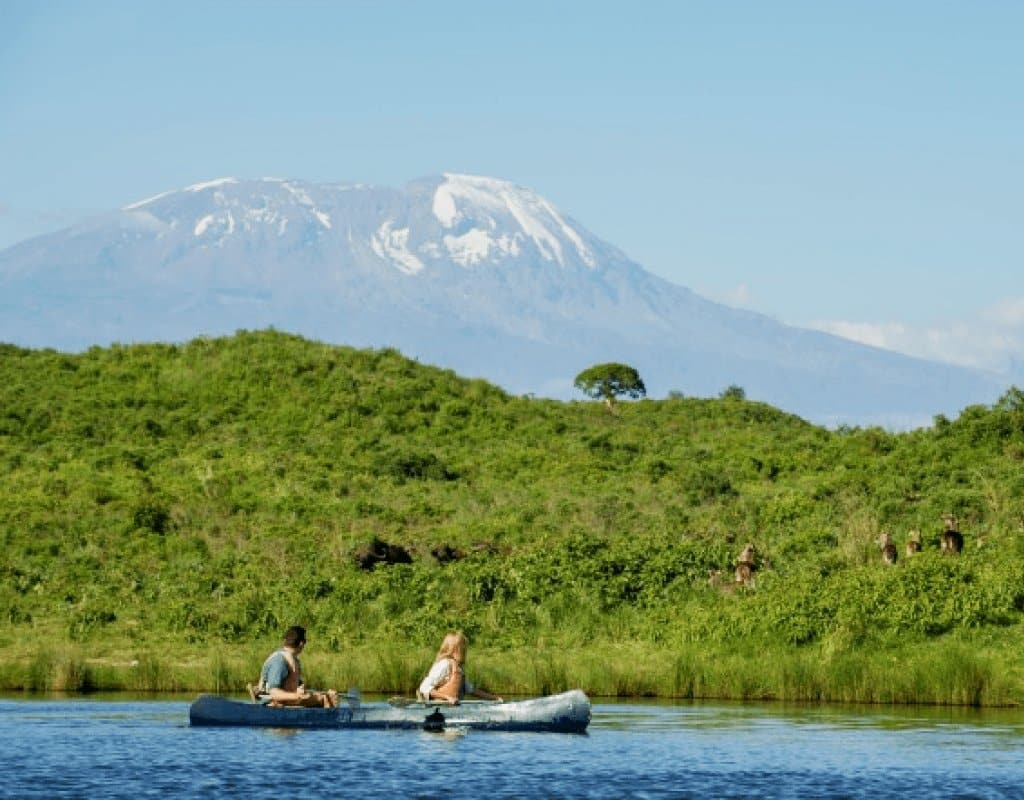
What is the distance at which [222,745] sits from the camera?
104ft

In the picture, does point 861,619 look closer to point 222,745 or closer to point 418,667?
point 418,667

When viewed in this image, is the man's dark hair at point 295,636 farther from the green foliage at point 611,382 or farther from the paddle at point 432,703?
the green foliage at point 611,382

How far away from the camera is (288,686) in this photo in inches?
1350

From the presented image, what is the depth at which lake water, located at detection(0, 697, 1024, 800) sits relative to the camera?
2720cm

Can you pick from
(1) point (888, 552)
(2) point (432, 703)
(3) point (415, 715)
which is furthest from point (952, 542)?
(3) point (415, 715)

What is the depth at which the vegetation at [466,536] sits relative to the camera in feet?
138

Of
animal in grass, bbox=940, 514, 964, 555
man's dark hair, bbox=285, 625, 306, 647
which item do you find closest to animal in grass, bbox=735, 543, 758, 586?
animal in grass, bbox=940, 514, 964, 555

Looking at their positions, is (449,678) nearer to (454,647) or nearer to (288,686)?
(454,647)

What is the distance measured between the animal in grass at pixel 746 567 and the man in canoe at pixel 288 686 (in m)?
17.1

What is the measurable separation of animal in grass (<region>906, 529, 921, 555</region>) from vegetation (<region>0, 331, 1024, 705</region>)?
1.39 ft

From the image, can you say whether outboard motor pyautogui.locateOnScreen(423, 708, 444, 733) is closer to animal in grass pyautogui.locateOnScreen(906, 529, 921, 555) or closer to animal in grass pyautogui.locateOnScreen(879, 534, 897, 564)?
animal in grass pyautogui.locateOnScreen(879, 534, 897, 564)

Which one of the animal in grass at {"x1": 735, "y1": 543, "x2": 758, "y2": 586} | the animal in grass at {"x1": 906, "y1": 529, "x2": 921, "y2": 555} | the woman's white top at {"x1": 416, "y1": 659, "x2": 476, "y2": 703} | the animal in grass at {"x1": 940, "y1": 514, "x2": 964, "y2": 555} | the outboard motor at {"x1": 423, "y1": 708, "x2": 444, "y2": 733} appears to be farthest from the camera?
the animal in grass at {"x1": 735, "y1": 543, "x2": 758, "y2": 586}

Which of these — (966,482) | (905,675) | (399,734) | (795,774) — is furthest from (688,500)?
(795,774)

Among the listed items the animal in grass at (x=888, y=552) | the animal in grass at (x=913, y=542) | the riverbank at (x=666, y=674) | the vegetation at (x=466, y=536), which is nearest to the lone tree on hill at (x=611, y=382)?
the vegetation at (x=466, y=536)
